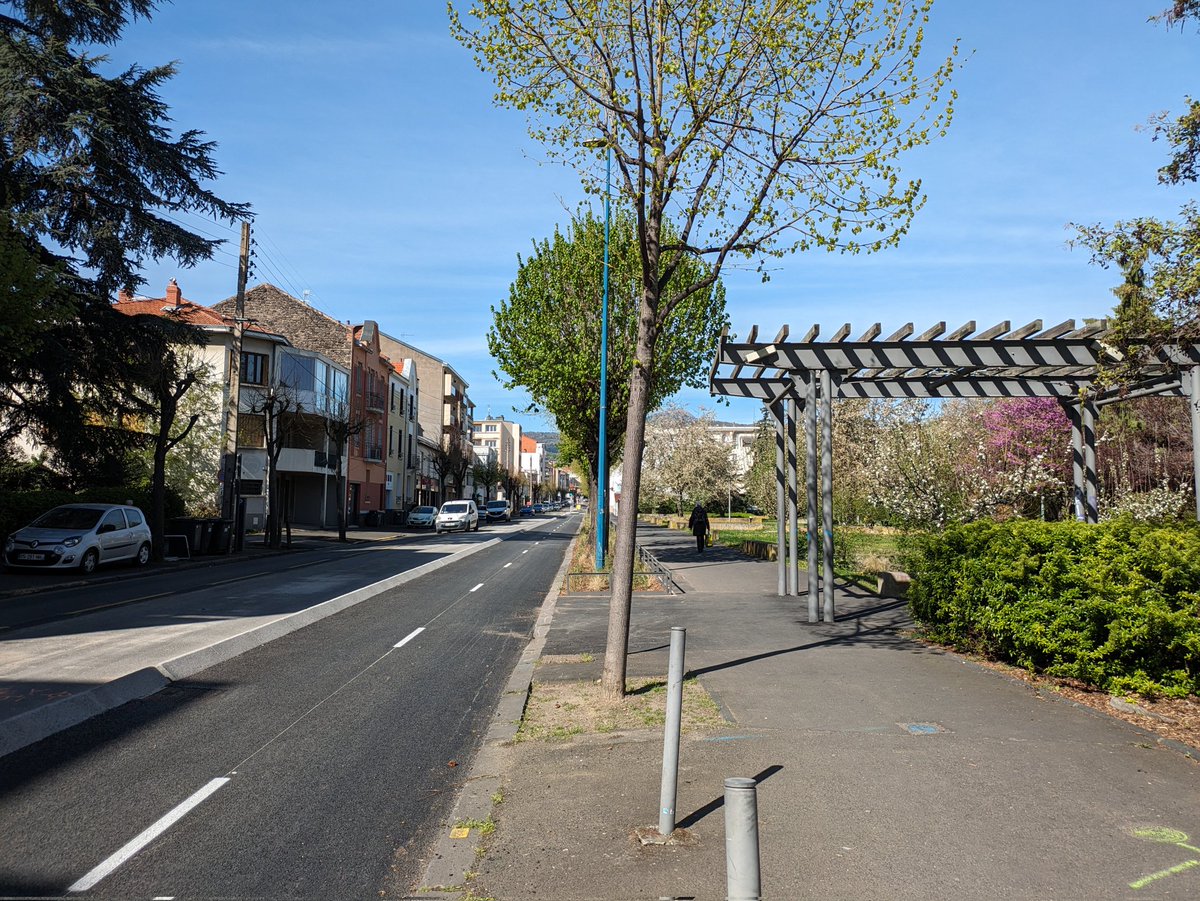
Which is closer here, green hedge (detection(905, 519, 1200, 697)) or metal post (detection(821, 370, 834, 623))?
green hedge (detection(905, 519, 1200, 697))

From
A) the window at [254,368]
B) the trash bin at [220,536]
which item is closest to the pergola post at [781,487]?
the trash bin at [220,536]

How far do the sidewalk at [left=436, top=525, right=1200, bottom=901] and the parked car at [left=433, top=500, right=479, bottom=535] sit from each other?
140ft

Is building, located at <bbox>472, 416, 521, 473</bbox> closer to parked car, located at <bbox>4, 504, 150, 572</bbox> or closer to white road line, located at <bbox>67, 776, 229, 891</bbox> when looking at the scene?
parked car, located at <bbox>4, 504, 150, 572</bbox>

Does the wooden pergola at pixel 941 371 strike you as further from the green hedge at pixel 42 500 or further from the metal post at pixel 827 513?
the green hedge at pixel 42 500

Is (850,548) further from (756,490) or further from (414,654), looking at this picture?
(756,490)

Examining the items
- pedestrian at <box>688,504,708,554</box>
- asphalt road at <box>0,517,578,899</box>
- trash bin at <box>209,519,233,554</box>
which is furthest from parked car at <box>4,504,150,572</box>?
pedestrian at <box>688,504,708,554</box>

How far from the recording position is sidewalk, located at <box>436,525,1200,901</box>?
4137 mm

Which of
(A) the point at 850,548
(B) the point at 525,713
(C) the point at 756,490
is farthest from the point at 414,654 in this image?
(C) the point at 756,490

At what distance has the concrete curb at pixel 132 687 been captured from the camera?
674cm

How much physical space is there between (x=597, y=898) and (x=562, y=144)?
6.70m

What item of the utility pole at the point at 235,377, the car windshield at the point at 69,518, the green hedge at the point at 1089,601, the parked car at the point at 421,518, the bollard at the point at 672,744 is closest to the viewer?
the bollard at the point at 672,744

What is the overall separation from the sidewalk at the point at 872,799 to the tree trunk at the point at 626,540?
37.4 inches

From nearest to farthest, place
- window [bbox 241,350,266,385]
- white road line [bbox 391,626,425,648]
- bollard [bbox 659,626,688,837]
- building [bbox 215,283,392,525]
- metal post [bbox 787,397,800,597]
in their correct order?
bollard [bbox 659,626,688,837]
white road line [bbox 391,626,425,648]
metal post [bbox 787,397,800,597]
window [bbox 241,350,266,385]
building [bbox 215,283,392,525]

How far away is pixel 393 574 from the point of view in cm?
2169
